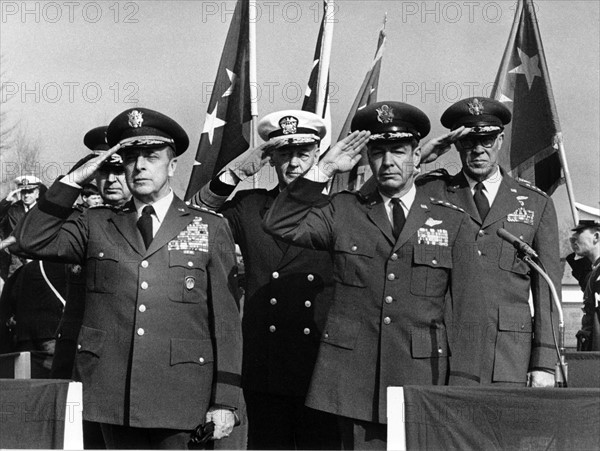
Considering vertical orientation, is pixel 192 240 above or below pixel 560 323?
above

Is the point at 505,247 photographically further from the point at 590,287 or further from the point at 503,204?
the point at 590,287

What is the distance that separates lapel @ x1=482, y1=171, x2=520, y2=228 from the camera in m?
6.82

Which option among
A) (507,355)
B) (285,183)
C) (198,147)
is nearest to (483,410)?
(507,355)

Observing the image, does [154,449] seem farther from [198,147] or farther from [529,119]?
[529,119]

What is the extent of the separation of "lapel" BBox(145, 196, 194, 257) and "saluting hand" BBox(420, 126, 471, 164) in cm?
132

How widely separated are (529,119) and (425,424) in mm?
4289

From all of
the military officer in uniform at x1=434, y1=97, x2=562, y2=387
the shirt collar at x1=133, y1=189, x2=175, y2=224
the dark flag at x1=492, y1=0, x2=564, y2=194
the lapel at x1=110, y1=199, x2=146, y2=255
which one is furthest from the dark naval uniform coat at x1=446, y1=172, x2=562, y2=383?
the dark flag at x1=492, y1=0, x2=564, y2=194

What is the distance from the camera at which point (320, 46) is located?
364 inches

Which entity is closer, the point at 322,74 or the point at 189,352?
the point at 189,352

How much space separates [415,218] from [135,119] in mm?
1351

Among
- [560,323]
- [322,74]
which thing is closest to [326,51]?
[322,74]

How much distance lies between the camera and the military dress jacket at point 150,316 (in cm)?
565

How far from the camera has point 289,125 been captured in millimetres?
6898

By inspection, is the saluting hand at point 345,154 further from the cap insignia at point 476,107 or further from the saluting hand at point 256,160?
the cap insignia at point 476,107
